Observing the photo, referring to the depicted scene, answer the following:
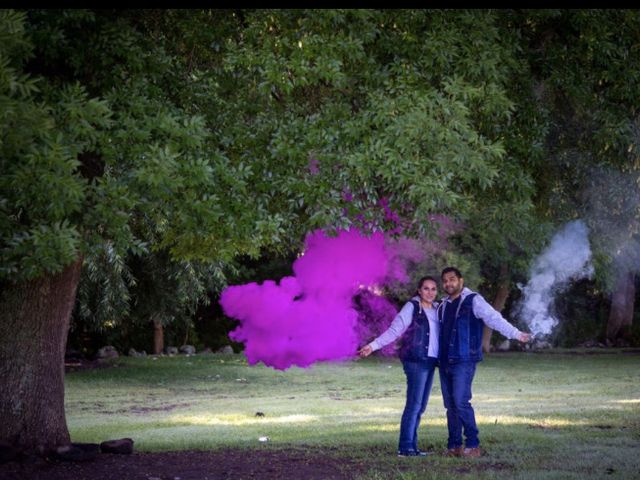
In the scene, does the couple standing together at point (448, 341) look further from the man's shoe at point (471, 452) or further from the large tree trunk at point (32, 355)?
the large tree trunk at point (32, 355)

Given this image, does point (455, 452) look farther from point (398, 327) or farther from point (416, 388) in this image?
point (398, 327)

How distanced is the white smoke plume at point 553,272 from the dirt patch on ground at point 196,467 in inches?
629

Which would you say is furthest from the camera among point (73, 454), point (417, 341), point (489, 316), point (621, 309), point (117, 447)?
point (621, 309)

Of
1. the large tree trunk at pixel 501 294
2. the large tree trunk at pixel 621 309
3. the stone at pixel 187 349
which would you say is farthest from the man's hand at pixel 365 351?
the large tree trunk at pixel 621 309

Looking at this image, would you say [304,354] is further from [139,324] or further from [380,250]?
[139,324]

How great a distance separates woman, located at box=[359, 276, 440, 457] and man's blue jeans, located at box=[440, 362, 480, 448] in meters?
0.19

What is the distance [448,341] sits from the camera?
10406mm

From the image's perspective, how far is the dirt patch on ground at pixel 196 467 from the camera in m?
10.2

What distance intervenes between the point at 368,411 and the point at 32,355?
311 inches

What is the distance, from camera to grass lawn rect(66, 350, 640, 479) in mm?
10645

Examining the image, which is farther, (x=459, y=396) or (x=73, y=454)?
(x=73, y=454)

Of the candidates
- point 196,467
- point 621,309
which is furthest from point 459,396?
point 621,309

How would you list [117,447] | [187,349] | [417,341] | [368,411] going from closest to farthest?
1. [417,341]
2. [117,447]
3. [368,411]
4. [187,349]

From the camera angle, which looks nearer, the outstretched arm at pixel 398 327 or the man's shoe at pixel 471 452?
the outstretched arm at pixel 398 327
